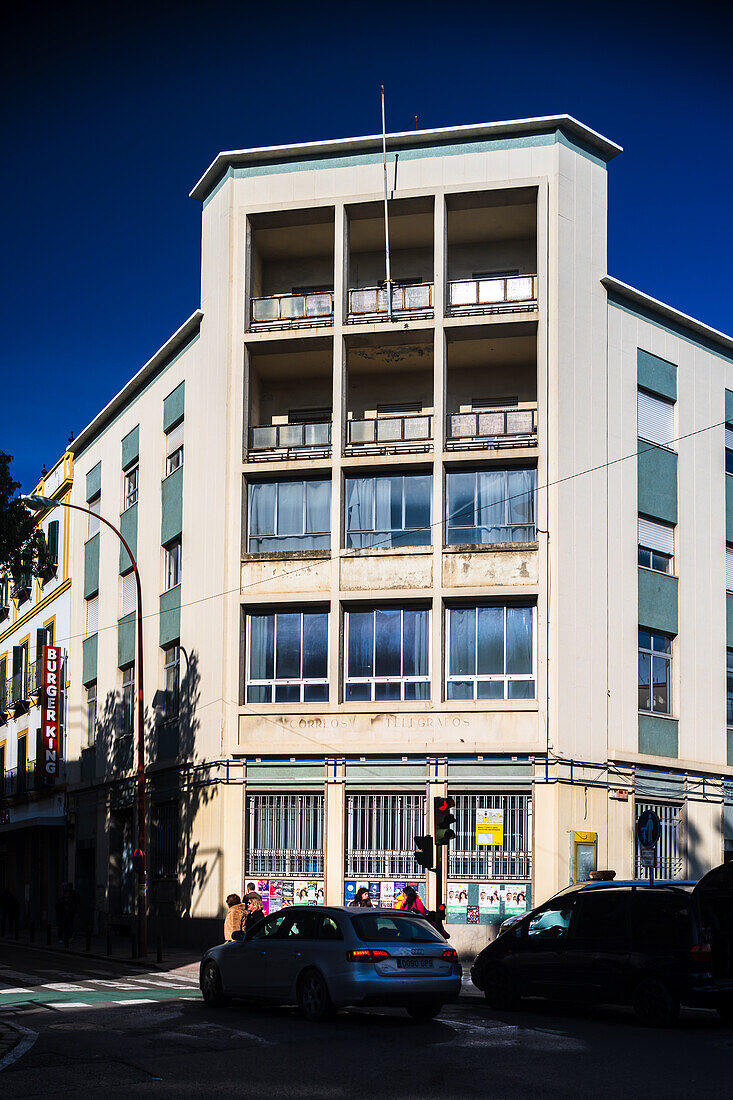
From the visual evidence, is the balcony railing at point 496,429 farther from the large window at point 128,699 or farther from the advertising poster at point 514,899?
the large window at point 128,699

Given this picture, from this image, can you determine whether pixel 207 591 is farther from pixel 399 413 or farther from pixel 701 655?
pixel 701 655

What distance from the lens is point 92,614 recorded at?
4150 cm

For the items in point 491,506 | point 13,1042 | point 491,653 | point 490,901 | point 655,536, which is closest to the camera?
point 13,1042

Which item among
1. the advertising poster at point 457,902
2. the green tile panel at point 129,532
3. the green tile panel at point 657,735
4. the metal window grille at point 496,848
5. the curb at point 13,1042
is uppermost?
the green tile panel at point 129,532

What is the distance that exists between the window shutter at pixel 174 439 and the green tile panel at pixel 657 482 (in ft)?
37.6

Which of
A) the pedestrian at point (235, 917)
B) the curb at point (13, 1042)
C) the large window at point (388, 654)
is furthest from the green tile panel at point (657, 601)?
the curb at point (13, 1042)

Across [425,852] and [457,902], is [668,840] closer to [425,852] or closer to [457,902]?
[457,902]

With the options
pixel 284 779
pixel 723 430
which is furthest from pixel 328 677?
pixel 723 430

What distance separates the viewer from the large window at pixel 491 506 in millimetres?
29406

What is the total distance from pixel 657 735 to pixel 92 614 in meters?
18.6

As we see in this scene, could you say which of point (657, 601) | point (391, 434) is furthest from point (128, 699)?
point (657, 601)

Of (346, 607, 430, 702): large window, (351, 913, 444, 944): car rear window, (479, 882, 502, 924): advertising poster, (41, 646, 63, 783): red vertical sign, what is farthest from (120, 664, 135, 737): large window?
(351, 913, 444, 944): car rear window

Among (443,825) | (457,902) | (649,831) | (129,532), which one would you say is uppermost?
(129,532)

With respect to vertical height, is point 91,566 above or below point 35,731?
above
